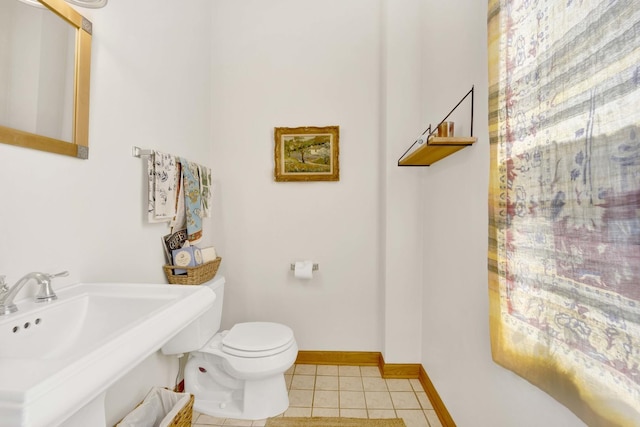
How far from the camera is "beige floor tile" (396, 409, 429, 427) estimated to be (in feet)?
5.00

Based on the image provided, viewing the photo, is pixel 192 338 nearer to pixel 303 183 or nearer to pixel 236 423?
pixel 236 423

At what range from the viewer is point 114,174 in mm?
1240

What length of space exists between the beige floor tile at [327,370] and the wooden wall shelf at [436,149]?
1538mm

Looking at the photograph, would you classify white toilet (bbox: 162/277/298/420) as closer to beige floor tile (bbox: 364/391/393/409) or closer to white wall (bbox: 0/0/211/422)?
white wall (bbox: 0/0/211/422)

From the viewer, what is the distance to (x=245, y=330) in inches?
66.1

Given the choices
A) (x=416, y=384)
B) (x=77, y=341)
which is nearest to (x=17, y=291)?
(x=77, y=341)

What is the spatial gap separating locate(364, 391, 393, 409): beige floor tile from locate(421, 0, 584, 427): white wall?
0.31 meters

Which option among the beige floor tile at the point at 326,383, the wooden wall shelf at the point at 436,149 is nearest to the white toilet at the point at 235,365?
the beige floor tile at the point at 326,383

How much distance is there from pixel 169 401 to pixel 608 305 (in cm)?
173

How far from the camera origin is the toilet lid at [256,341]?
1.50 metres

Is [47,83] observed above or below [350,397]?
above

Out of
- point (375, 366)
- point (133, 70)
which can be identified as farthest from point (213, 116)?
point (375, 366)

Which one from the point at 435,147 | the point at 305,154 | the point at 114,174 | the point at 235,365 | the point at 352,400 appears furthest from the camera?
the point at 305,154

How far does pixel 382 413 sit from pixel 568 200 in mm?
1513
